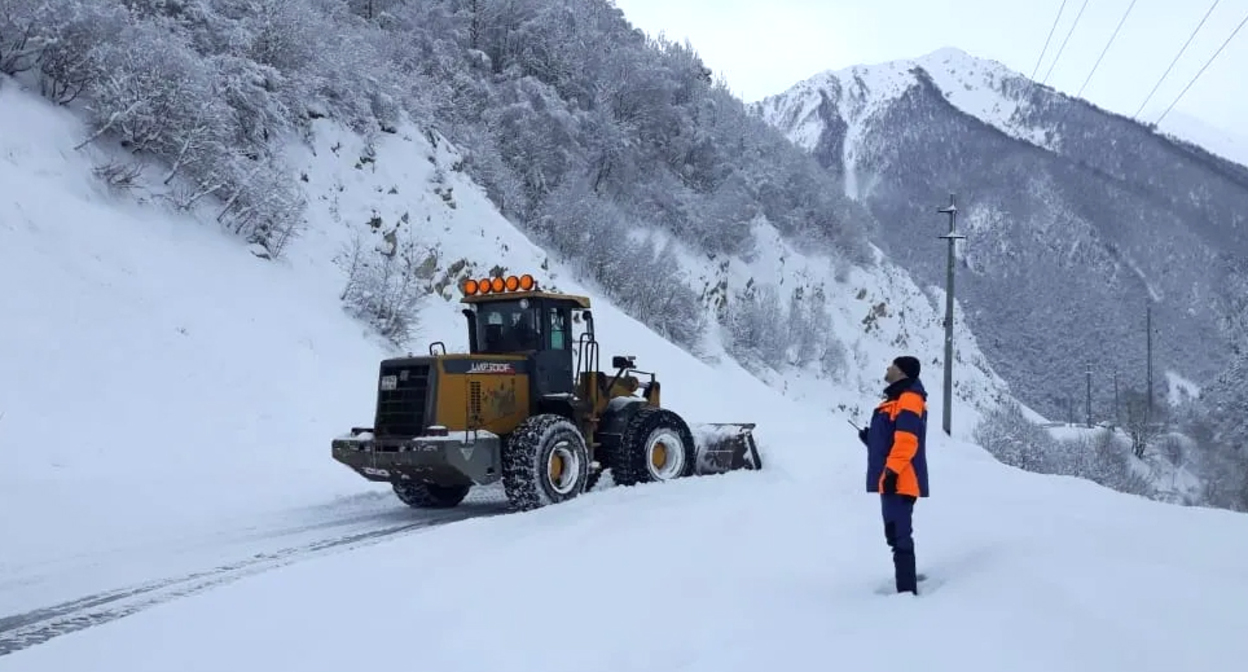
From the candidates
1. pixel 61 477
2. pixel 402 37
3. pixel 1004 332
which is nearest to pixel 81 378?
pixel 61 477

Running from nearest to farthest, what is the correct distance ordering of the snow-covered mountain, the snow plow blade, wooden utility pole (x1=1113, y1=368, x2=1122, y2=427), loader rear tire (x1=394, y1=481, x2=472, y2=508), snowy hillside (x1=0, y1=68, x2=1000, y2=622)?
snowy hillside (x1=0, y1=68, x2=1000, y2=622), loader rear tire (x1=394, y1=481, x2=472, y2=508), the snow plow blade, wooden utility pole (x1=1113, y1=368, x2=1122, y2=427), the snow-covered mountain

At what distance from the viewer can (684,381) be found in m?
21.9

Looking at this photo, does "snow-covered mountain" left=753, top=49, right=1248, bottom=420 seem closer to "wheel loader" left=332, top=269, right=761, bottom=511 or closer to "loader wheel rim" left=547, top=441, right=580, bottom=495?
"wheel loader" left=332, top=269, right=761, bottom=511

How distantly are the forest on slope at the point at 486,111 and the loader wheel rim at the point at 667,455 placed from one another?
8.62 m

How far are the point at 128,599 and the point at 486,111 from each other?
23.9 m

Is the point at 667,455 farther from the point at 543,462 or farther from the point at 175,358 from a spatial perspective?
the point at 175,358

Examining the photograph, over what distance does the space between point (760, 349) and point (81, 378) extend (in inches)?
1003

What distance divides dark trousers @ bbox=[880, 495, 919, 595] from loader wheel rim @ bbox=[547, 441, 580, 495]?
16.5 feet

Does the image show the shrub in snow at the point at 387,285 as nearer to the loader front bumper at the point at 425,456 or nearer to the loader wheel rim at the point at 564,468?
the loader front bumper at the point at 425,456

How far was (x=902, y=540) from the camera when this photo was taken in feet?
17.9

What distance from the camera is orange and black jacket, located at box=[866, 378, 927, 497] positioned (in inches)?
212

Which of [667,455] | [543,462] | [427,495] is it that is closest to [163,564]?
[543,462]

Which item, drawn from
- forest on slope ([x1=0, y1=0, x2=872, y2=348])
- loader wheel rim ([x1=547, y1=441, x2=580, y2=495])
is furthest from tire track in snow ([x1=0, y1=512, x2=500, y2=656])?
forest on slope ([x1=0, y1=0, x2=872, y2=348])

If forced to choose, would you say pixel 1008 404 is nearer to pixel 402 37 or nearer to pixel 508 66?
pixel 508 66
